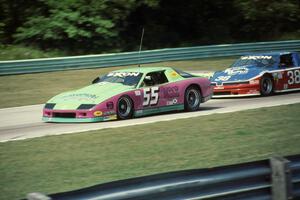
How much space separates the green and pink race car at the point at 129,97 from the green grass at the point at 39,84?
4.45 m

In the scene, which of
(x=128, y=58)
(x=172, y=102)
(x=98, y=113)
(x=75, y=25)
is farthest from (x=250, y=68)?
(x=75, y=25)

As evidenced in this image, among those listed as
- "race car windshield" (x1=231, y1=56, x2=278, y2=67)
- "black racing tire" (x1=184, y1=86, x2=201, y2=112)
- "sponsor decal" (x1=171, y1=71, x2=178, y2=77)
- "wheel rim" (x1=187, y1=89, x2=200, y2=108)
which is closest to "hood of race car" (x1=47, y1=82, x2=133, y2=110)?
"sponsor decal" (x1=171, y1=71, x2=178, y2=77)

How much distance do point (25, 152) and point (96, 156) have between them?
3.97ft

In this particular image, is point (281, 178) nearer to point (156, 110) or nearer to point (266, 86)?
point (156, 110)

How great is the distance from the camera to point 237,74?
1719 cm

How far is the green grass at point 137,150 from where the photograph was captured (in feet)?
24.2

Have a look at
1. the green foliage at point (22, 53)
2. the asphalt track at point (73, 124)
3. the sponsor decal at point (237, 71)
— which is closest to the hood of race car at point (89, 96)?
the asphalt track at point (73, 124)

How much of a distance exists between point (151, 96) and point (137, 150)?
4322mm

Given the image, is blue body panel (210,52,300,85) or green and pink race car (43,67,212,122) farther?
blue body panel (210,52,300,85)

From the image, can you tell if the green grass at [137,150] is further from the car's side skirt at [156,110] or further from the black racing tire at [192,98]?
the black racing tire at [192,98]

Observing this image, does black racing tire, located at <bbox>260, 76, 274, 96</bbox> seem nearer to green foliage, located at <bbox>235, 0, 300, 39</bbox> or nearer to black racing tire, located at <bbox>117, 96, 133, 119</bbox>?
black racing tire, located at <bbox>117, 96, 133, 119</bbox>

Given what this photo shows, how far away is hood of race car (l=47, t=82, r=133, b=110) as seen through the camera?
12.4m

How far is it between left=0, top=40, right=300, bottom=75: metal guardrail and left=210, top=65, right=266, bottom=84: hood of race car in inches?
255

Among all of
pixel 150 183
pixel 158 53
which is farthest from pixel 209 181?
pixel 158 53
